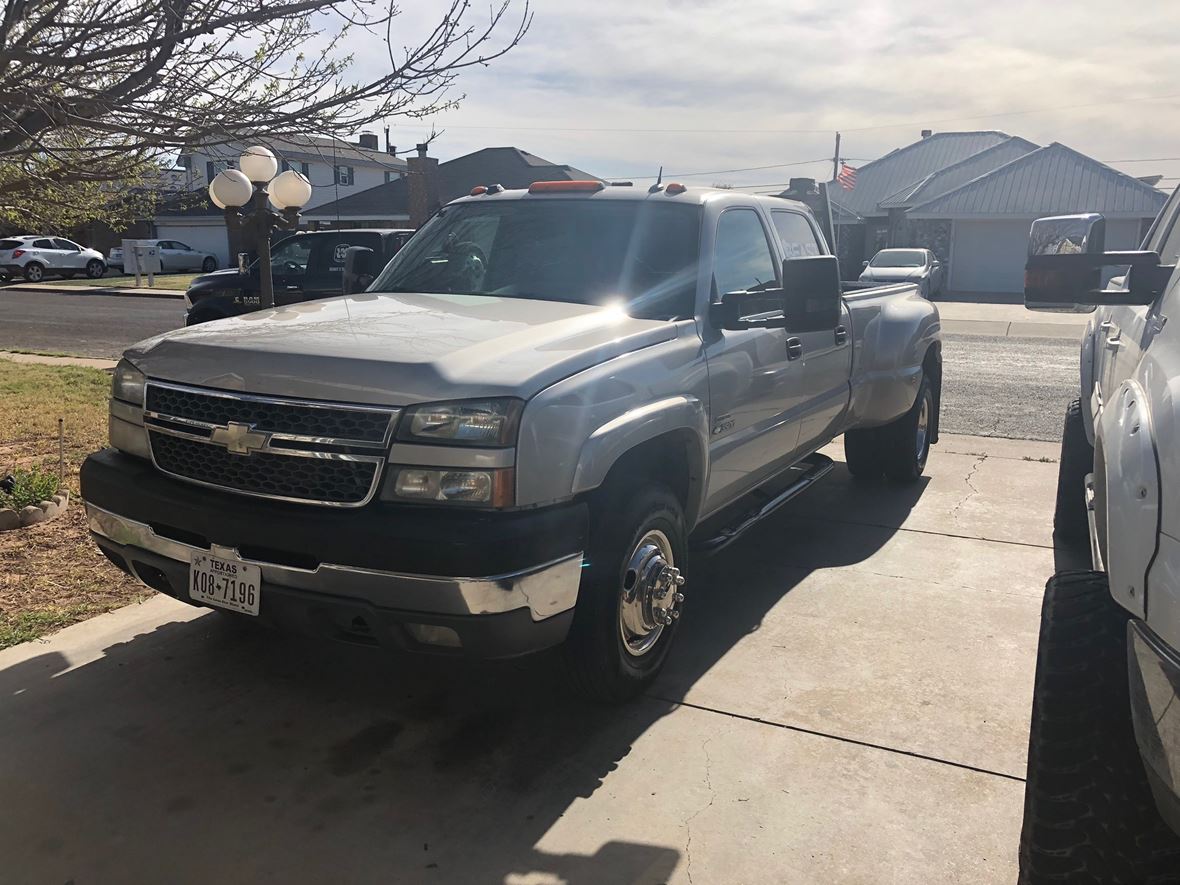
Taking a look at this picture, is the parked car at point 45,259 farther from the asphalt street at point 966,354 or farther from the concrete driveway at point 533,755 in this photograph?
the concrete driveway at point 533,755

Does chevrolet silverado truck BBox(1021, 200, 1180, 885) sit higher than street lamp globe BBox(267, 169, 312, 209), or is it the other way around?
street lamp globe BBox(267, 169, 312, 209)

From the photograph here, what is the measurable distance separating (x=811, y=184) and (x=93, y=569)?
17.2 feet

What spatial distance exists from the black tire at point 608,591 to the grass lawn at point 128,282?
3230cm

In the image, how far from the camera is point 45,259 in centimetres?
3697

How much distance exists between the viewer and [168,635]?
13.9 ft

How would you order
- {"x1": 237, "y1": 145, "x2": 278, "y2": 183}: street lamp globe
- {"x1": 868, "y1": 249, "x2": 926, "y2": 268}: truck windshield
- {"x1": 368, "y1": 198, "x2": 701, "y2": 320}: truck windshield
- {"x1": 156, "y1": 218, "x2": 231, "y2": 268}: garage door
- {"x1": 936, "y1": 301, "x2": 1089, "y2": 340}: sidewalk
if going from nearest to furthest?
1. {"x1": 368, "y1": 198, "x2": 701, "y2": 320}: truck windshield
2. {"x1": 237, "y1": 145, "x2": 278, "y2": 183}: street lamp globe
3. {"x1": 936, "y1": 301, "x2": 1089, "y2": 340}: sidewalk
4. {"x1": 868, "y1": 249, "x2": 926, "y2": 268}: truck windshield
5. {"x1": 156, "y1": 218, "x2": 231, "y2": 268}: garage door

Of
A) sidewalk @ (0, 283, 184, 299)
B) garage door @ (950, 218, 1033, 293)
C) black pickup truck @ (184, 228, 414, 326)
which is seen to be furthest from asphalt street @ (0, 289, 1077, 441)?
garage door @ (950, 218, 1033, 293)

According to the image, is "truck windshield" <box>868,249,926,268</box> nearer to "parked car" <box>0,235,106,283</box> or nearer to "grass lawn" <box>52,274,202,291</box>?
"grass lawn" <box>52,274,202,291</box>

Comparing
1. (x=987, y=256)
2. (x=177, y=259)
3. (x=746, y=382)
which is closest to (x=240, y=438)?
(x=746, y=382)

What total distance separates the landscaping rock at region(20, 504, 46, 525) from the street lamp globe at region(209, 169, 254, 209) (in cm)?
524

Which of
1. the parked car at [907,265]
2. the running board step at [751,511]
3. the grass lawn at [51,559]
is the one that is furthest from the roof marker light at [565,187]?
the parked car at [907,265]

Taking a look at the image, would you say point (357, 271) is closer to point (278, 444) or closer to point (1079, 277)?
point (278, 444)

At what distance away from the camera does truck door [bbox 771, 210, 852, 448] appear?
5.07 meters

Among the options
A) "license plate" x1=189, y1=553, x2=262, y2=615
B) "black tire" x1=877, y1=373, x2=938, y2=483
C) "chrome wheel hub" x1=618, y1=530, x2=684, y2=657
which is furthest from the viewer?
"black tire" x1=877, y1=373, x2=938, y2=483
